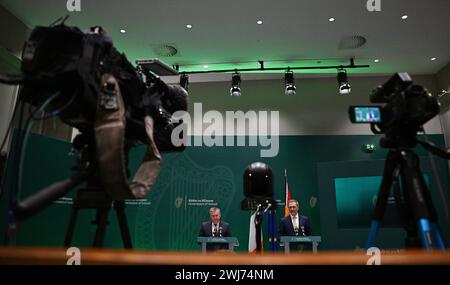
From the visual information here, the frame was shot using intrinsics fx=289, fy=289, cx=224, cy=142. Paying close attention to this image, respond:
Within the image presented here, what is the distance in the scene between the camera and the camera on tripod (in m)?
1.05

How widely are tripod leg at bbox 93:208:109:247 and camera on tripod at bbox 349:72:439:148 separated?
3.34 feet

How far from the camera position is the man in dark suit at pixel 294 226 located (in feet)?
17.0

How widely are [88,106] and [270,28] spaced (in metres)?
4.52

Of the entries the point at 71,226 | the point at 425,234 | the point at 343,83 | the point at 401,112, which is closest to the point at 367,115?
the point at 401,112

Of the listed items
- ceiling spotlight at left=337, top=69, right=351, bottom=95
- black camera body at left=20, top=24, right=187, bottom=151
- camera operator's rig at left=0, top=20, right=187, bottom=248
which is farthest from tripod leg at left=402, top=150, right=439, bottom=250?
ceiling spotlight at left=337, top=69, right=351, bottom=95

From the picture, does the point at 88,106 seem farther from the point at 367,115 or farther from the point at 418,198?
the point at 418,198

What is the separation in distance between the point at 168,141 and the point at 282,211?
5388 mm

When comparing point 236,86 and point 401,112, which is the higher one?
point 236,86

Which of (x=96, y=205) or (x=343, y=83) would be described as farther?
(x=343, y=83)

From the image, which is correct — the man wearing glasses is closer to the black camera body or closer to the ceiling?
the ceiling

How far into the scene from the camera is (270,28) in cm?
497

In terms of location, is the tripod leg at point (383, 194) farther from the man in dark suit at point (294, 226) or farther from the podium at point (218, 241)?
the man in dark suit at point (294, 226)

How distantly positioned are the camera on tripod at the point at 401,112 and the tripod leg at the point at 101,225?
1019 millimetres
